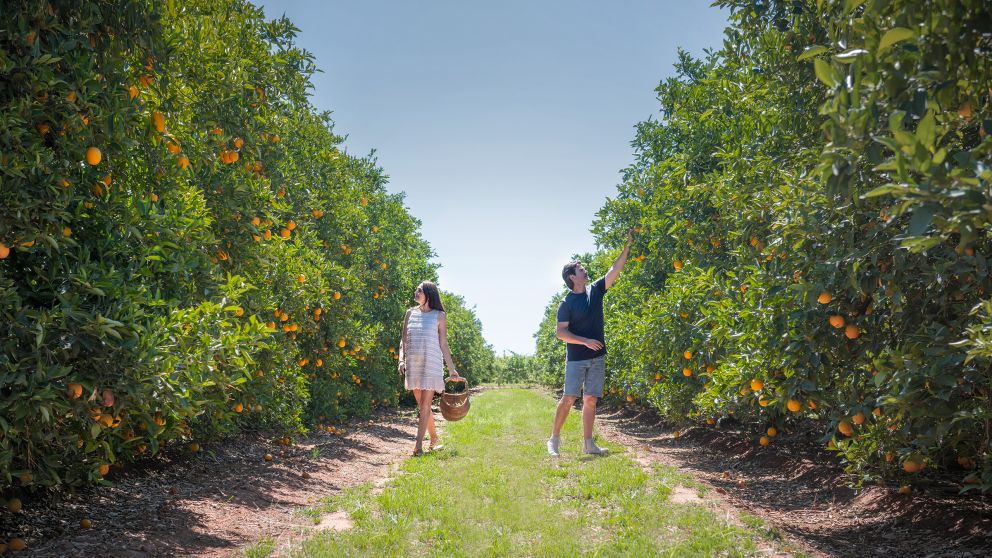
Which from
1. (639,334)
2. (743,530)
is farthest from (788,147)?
(639,334)

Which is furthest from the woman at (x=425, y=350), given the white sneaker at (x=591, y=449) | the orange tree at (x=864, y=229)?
the orange tree at (x=864, y=229)

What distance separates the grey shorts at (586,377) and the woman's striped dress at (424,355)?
178 centimetres

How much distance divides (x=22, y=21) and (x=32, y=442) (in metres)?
2.53

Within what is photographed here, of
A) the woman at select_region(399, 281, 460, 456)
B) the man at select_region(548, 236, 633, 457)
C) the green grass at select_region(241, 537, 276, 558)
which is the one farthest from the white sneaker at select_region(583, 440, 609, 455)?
the green grass at select_region(241, 537, 276, 558)

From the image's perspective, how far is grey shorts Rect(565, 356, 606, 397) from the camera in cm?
746

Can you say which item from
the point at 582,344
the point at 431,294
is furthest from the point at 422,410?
the point at 582,344

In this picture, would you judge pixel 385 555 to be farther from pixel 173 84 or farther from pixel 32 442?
pixel 173 84

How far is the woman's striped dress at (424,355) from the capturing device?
322 inches

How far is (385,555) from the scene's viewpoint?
3.92 m

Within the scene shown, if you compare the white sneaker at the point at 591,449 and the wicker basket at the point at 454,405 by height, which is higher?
the wicker basket at the point at 454,405

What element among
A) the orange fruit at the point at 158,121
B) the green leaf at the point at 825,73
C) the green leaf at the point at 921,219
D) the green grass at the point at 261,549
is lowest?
the green grass at the point at 261,549

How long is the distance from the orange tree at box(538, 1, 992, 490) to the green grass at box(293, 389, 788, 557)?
1.21 meters

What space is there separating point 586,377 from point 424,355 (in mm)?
2201

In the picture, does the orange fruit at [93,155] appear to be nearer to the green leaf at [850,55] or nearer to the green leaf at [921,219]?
the green leaf at [850,55]
